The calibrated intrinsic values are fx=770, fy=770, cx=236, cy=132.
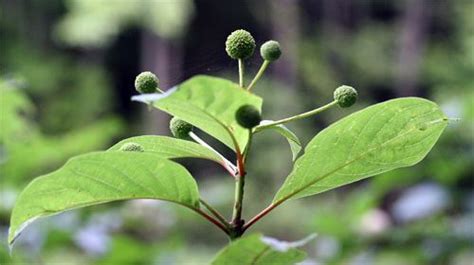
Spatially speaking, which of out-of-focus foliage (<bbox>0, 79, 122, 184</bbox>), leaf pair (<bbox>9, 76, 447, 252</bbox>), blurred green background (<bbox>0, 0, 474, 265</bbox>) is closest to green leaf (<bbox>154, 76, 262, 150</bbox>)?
leaf pair (<bbox>9, 76, 447, 252</bbox>)

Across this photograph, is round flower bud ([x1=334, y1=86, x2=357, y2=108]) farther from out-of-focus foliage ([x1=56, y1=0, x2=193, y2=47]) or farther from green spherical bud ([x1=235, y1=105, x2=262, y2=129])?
out-of-focus foliage ([x1=56, y1=0, x2=193, y2=47])

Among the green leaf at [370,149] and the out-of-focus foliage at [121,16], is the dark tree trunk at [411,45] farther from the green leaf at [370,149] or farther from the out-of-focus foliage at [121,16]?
the green leaf at [370,149]

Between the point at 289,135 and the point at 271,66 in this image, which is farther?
the point at 271,66

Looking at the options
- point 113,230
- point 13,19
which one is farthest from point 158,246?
point 13,19

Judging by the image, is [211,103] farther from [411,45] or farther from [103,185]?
[411,45]

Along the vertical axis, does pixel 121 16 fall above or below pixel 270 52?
below

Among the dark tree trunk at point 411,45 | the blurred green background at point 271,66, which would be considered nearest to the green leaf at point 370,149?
the blurred green background at point 271,66

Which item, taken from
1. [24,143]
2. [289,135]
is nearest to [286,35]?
[24,143]
